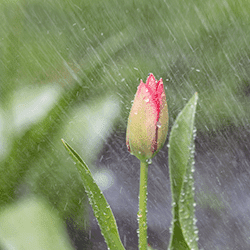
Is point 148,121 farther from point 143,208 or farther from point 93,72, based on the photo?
point 93,72

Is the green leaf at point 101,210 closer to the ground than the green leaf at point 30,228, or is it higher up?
higher up

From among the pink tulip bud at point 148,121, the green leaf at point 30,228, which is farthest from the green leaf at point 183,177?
the green leaf at point 30,228

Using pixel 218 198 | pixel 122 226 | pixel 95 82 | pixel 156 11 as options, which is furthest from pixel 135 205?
pixel 156 11

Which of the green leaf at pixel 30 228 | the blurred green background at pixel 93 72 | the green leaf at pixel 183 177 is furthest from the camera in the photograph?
the blurred green background at pixel 93 72

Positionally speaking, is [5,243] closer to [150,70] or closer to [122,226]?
[122,226]

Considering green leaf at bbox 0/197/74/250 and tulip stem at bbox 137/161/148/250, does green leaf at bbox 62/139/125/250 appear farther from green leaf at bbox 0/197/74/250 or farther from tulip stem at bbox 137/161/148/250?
green leaf at bbox 0/197/74/250

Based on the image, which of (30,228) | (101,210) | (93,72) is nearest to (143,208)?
(101,210)

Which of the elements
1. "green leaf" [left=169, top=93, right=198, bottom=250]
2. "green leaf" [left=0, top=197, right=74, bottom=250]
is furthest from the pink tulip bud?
"green leaf" [left=0, top=197, right=74, bottom=250]

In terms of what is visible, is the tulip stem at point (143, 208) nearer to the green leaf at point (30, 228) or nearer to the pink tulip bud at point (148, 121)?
the pink tulip bud at point (148, 121)
